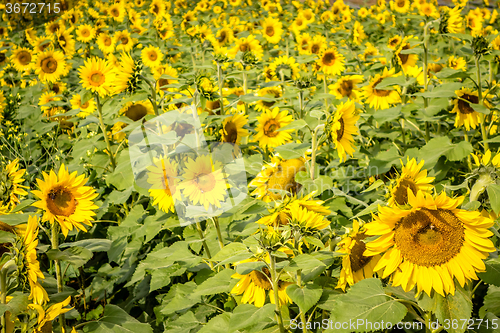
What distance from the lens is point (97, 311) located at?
7.39ft

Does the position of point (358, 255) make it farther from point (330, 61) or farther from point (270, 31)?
point (270, 31)

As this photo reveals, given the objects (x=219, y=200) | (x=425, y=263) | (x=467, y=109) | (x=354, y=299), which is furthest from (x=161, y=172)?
(x=467, y=109)

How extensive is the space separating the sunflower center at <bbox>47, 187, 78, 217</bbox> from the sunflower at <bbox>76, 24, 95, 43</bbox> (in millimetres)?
4911

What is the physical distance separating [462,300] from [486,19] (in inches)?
305

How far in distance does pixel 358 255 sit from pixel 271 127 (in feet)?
4.73

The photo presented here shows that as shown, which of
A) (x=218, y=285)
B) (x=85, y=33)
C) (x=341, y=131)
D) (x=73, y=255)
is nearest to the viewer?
(x=218, y=285)

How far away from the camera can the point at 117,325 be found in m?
1.63

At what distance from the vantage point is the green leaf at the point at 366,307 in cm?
113

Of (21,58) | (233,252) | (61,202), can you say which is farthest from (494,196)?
(21,58)

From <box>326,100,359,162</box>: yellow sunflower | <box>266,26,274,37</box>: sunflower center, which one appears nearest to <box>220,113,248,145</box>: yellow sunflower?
<box>326,100,359,162</box>: yellow sunflower

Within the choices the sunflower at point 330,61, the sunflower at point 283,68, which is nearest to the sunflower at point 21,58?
the sunflower at point 283,68

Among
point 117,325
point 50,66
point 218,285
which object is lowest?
point 117,325

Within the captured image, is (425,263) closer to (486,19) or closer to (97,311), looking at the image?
(97,311)

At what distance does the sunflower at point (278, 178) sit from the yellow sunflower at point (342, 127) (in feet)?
0.92
